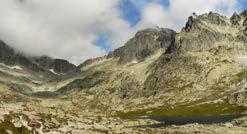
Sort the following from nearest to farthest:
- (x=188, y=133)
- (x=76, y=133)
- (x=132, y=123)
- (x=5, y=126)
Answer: (x=5, y=126) < (x=76, y=133) < (x=188, y=133) < (x=132, y=123)

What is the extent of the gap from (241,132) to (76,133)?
44732mm

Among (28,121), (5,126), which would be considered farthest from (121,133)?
(5,126)

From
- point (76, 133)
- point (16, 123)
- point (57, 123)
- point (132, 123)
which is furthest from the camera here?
point (132, 123)

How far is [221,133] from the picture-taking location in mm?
97312

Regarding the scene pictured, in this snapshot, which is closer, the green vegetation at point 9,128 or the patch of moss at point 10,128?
the patch of moss at point 10,128

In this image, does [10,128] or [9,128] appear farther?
[10,128]

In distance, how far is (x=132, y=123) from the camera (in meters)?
154

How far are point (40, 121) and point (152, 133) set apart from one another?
31093mm

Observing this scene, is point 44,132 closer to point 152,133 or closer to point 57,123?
point 57,123

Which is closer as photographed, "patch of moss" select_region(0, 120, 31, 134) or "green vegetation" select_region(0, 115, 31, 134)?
"patch of moss" select_region(0, 120, 31, 134)

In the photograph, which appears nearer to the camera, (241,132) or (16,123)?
(16,123)

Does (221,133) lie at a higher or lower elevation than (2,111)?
lower

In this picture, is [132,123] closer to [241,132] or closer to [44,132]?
[241,132]

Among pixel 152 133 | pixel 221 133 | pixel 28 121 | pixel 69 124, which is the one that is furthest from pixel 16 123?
pixel 221 133
